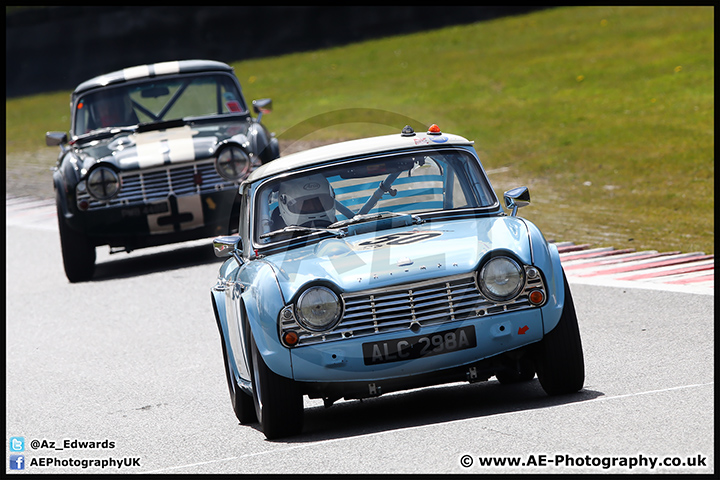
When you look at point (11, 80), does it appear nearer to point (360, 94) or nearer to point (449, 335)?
point (360, 94)

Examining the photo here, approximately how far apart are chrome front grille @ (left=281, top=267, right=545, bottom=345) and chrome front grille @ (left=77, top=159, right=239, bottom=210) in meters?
6.85

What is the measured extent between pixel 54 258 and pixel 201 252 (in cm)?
193

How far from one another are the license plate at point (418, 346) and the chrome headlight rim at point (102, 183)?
7249mm

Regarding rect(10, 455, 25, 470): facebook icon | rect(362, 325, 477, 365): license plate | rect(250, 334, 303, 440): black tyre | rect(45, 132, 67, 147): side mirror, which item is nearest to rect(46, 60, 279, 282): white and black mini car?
rect(45, 132, 67, 147): side mirror

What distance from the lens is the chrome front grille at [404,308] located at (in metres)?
5.71

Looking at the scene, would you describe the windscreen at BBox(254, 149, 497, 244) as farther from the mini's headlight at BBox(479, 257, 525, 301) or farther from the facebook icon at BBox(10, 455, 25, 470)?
the facebook icon at BBox(10, 455, 25, 470)

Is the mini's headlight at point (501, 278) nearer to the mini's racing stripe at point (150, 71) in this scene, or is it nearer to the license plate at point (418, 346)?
the license plate at point (418, 346)

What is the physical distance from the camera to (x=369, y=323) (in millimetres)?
5727

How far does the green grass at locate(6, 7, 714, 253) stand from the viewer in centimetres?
1401

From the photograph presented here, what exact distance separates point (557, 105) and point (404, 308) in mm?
18189

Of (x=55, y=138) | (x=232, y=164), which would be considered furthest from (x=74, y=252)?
(x=232, y=164)

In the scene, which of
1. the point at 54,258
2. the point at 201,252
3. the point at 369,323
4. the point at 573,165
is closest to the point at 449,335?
the point at 369,323

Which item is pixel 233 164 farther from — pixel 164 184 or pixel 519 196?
pixel 519 196

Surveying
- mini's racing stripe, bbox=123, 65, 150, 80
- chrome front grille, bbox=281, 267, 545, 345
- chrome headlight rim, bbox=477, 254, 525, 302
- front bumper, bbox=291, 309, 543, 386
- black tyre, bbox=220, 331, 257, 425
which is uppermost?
mini's racing stripe, bbox=123, 65, 150, 80
